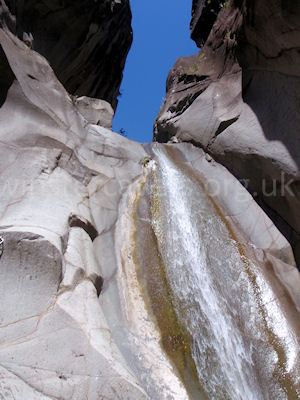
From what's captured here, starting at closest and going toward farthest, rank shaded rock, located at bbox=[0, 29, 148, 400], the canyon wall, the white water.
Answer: shaded rock, located at bbox=[0, 29, 148, 400], the canyon wall, the white water

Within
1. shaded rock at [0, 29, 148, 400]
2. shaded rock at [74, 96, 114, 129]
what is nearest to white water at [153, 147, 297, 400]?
shaded rock at [0, 29, 148, 400]

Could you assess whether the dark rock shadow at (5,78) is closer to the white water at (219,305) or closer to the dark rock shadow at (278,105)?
the white water at (219,305)

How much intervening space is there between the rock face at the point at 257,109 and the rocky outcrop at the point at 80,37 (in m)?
4.55

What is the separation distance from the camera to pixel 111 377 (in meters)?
2.69

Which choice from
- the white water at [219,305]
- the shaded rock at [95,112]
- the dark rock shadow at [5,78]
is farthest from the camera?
the shaded rock at [95,112]

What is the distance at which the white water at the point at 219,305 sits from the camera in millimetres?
3785

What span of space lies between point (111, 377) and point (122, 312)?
1.28m

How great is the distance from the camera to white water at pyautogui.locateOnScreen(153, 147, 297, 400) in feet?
12.4

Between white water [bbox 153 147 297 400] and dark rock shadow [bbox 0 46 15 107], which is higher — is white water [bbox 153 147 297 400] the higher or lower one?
the lower one

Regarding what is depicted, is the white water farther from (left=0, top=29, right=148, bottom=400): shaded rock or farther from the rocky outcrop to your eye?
the rocky outcrop

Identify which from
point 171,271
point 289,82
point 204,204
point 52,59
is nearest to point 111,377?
point 171,271

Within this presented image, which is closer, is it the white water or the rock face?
the white water

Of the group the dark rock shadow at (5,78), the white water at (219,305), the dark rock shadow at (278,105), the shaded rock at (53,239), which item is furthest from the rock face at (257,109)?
the dark rock shadow at (5,78)

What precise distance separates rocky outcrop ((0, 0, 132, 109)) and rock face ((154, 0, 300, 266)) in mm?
4546
